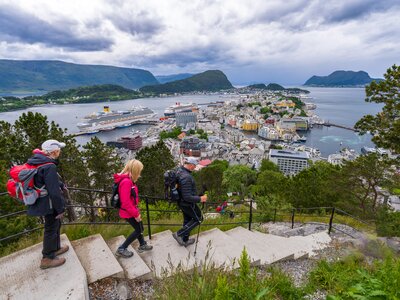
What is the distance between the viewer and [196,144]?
136 feet

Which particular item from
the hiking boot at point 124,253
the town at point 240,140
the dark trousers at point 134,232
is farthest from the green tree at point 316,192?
the town at point 240,140

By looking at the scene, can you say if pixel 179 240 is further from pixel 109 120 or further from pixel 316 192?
pixel 109 120

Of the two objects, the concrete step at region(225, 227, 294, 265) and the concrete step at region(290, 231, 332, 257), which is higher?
the concrete step at region(225, 227, 294, 265)

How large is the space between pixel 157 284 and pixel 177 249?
1068 millimetres

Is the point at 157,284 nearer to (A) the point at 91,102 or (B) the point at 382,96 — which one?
(B) the point at 382,96

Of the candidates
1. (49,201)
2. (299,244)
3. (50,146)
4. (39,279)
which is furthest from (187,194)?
(299,244)

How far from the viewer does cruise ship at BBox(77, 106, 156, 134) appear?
53031mm

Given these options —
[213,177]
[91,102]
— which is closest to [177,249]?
[213,177]

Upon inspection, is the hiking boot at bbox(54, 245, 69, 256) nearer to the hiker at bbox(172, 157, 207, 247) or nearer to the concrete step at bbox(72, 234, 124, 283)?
the concrete step at bbox(72, 234, 124, 283)

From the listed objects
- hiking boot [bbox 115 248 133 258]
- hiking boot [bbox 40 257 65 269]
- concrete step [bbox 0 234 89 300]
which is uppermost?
hiking boot [bbox 40 257 65 269]

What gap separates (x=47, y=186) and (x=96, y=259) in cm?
101

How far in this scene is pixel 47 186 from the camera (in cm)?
207

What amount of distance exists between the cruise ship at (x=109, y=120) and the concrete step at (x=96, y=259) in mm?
53792

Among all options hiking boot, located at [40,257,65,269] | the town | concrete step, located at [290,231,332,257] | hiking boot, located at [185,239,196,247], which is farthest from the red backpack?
the town
